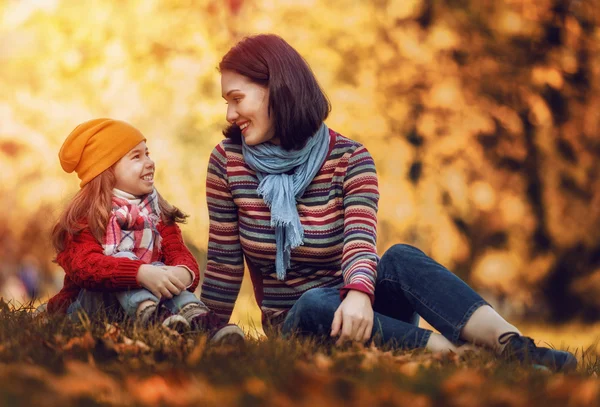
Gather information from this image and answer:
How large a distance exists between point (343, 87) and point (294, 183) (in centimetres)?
369

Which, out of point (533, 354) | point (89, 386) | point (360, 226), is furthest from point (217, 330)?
point (533, 354)

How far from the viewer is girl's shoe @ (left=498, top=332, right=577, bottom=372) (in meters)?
2.58

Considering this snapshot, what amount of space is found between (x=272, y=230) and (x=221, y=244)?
0.23 meters

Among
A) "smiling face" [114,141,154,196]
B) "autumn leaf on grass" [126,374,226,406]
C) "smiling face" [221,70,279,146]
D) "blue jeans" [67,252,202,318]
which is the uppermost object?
"smiling face" [221,70,279,146]

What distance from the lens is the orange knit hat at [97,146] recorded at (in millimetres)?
3078

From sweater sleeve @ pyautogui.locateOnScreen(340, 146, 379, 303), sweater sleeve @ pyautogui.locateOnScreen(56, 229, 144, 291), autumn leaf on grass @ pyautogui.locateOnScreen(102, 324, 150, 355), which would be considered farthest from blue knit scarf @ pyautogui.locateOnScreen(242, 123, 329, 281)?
autumn leaf on grass @ pyautogui.locateOnScreen(102, 324, 150, 355)

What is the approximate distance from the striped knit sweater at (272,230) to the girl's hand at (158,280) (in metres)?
0.39

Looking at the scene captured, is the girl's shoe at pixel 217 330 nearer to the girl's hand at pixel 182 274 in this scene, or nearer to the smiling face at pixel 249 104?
→ the girl's hand at pixel 182 274

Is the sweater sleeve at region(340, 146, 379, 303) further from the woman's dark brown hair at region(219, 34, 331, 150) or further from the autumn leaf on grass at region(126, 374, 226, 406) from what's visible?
the autumn leaf on grass at region(126, 374, 226, 406)

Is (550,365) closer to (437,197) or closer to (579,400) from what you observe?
(579,400)

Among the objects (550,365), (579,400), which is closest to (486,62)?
(550,365)

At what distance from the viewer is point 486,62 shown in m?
6.85

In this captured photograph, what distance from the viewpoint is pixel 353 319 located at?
8.86 feet

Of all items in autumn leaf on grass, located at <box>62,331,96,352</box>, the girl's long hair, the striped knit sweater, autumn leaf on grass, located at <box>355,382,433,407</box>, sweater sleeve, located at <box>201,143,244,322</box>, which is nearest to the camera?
autumn leaf on grass, located at <box>355,382,433,407</box>
